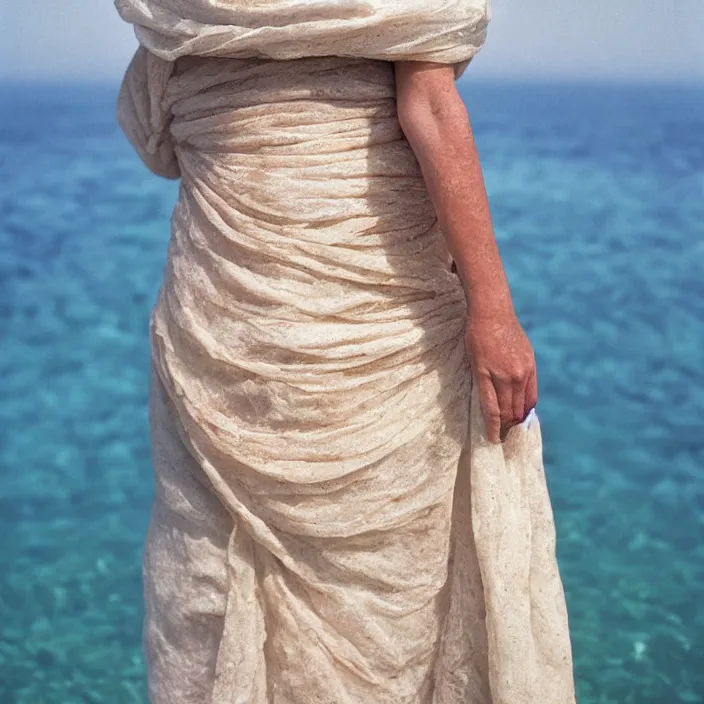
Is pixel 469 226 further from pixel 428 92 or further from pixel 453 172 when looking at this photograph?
pixel 428 92

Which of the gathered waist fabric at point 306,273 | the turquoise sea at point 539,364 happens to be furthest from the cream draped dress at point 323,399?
the turquoise sea at point 539,364

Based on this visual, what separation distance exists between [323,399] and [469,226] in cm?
28

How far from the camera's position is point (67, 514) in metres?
3.50

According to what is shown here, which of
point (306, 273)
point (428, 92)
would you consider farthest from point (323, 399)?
point (428, 92)

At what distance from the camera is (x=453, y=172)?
1.38 meters

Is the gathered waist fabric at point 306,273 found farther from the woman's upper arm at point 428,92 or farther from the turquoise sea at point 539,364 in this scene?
the turquoise sea at point 539,364

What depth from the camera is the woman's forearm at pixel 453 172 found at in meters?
1.38

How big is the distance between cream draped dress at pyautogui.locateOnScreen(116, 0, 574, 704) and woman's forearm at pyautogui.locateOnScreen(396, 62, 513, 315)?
0.04 meters

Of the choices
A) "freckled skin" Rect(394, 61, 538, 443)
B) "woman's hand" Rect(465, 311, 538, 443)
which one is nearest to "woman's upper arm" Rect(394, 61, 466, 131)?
"freckled skin" Rect(394, 61, 538, 443)

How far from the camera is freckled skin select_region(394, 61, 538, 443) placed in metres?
1.38

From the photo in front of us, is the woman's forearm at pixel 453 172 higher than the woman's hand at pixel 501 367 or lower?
higher

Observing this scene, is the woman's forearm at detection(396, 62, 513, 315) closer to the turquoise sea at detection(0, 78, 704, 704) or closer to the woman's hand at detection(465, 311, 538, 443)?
the woman's hand at detection(465, 311, 538, 443)

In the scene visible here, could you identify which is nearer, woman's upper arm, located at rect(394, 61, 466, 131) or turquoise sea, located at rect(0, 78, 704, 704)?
woman's upper arm, located at rect(394, 61, 466, 131)

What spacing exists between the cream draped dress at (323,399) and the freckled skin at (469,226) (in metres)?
0.04
